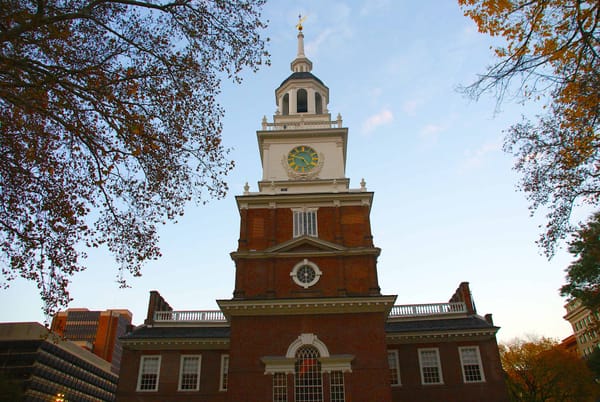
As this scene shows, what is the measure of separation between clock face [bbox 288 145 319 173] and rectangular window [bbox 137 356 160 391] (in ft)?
49.0

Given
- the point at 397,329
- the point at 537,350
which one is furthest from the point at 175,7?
the point at 537,350

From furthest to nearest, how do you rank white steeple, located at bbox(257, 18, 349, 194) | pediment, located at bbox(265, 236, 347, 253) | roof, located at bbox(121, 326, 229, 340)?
roof, located at bbox(121, 326, 229, 340)
white steeple, located at bbox(257, 18, 349, 194)
pediment, located at bbox(265, 236, 347, 253)

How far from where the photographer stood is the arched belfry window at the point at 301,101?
32281 millimetres

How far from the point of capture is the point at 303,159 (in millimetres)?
28906

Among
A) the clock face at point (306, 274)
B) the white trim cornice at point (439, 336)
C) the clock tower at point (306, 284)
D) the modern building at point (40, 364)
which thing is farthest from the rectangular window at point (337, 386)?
the modern building at point (40, 364)

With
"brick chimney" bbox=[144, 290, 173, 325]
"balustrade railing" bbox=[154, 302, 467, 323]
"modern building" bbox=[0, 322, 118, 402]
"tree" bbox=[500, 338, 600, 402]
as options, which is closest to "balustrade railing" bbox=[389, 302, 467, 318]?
"balustrade railing" bbox=[154, 302, 467, 323]

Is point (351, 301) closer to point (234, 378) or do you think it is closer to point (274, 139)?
point (234, 378)

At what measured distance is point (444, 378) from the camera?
28703 mm

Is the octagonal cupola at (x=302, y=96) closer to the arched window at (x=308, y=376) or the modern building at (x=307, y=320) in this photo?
the modern building at (x=307, y=320)

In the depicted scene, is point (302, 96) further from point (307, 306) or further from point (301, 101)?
point (307, 306)

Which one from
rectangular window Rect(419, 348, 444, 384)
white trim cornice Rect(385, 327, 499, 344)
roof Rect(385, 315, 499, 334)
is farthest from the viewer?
roof Rect(385, 315, 499, 334)

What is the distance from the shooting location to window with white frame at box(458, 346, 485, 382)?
2855 cm

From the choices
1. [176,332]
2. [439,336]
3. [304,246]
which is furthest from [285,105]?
[439,336]

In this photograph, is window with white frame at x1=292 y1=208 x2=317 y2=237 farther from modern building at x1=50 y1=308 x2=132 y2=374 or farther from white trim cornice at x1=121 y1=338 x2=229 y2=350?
modern building at x1=50 y1=308 x2=132 y2=374
